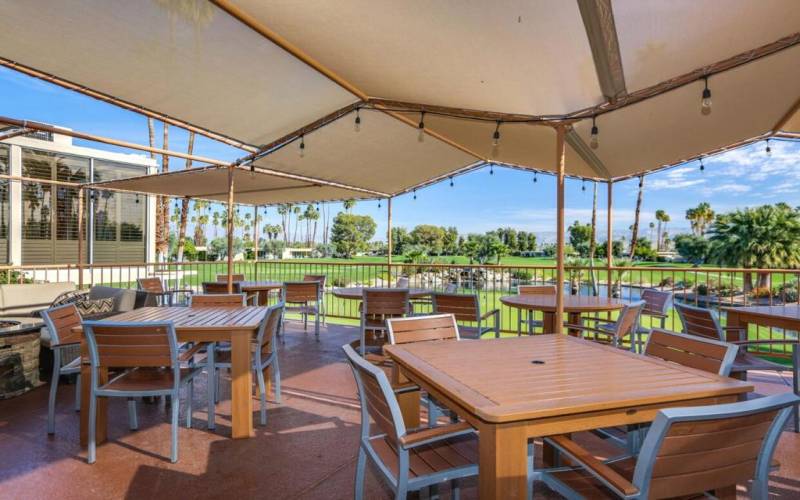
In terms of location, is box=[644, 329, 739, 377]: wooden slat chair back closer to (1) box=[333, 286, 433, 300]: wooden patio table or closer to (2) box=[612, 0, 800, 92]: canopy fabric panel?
(2) box=[612, 0, 800, 92]: canopy fabric panel

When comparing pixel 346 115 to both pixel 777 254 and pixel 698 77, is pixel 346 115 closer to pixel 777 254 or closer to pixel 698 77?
pixel 698 77

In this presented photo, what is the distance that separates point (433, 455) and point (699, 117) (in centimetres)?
437

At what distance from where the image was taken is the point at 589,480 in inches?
62.1

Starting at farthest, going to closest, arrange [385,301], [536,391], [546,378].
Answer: [385,301]
[546,378]
[536,391]

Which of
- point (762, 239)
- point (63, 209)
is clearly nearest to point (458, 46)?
point (63, 209)

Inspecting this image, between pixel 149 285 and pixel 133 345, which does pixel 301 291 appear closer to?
pixel 149 285

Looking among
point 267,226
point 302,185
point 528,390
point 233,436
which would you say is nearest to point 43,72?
point 233,436

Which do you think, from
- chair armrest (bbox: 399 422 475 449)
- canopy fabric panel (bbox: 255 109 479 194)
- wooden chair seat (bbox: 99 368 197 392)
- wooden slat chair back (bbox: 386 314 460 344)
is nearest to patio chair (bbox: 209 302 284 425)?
wooden chair seat (bbox: 99 368 197 392)

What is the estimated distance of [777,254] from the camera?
2180cm

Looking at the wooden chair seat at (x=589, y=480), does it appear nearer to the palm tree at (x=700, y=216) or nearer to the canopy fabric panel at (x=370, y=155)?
the canopy fabric panel at (x=370, y=155)

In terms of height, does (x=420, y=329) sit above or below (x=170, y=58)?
below

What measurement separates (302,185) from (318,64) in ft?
12.6

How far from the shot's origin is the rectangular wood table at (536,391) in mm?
1328

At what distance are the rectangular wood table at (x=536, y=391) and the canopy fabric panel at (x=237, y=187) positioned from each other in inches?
199
